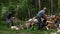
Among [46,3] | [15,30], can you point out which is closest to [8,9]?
[46,3]

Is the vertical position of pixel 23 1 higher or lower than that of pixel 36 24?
higher

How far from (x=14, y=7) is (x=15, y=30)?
5.85 metres

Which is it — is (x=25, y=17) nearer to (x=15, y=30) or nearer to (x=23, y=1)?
(x=23, y=1)

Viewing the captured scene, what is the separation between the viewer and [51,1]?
22.1m

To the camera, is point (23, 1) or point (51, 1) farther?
point (51, 1)

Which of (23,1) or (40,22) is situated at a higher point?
(23,1)

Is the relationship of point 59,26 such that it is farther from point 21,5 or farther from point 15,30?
point 21,5

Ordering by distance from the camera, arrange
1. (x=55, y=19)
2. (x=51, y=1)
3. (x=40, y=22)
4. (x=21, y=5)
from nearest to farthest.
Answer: (x=40, y=22)
(x=55, y=19)
(x=21, y=5)
(x=51, y=1)

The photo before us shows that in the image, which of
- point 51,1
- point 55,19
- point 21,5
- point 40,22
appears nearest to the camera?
point 40,22

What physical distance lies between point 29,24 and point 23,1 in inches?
191

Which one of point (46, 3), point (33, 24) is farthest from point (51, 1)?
point (33, 24)

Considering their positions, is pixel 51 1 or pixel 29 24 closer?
pixel 29 24

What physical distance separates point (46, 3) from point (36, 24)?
22.6 feet

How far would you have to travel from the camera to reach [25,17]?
2052 cm
